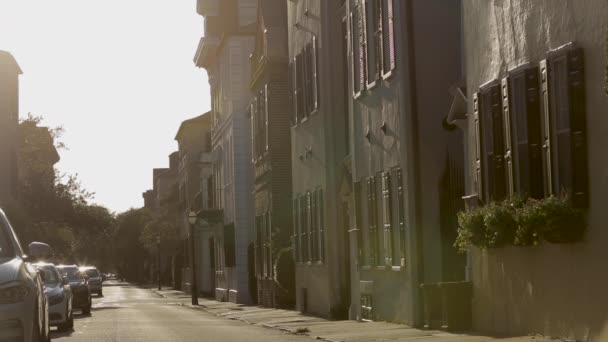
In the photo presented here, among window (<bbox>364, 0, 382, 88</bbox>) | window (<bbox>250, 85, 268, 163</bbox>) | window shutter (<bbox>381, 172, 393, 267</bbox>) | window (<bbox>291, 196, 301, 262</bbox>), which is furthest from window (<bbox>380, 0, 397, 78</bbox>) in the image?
window (<bbox>250, 85, 268, 163</bbox>)

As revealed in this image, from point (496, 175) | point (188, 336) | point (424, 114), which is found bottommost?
point (188, 336)

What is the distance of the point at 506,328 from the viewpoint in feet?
62.3

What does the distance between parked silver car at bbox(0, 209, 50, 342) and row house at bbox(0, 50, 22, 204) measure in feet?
160

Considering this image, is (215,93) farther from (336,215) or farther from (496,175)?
(496,175)

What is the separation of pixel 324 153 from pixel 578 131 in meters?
17.3

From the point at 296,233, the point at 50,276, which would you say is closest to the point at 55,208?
the point at 296,233

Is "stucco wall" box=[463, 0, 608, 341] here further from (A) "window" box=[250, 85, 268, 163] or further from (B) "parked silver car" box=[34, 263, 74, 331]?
(A) "window" box=[250, 85, 268, 163]

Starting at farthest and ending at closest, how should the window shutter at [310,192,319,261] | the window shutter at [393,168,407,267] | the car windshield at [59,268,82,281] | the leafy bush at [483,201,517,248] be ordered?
the car windshield at [59,268,82,281]
the window shutter at [310,192,319,261]
the window shutter at [393,168,407,267]
the leafy bush at [483,201,517,248]

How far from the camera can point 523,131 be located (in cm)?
1738

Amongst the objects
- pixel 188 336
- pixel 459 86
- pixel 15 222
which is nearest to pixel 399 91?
pixel 459 86

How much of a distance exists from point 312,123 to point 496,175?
15761 mm

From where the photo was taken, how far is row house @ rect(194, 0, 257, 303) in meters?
53.4

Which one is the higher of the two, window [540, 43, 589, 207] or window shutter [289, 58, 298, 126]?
window shutter [289, 58, 298, 126]

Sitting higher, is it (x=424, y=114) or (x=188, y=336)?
(x=424, y=114)
